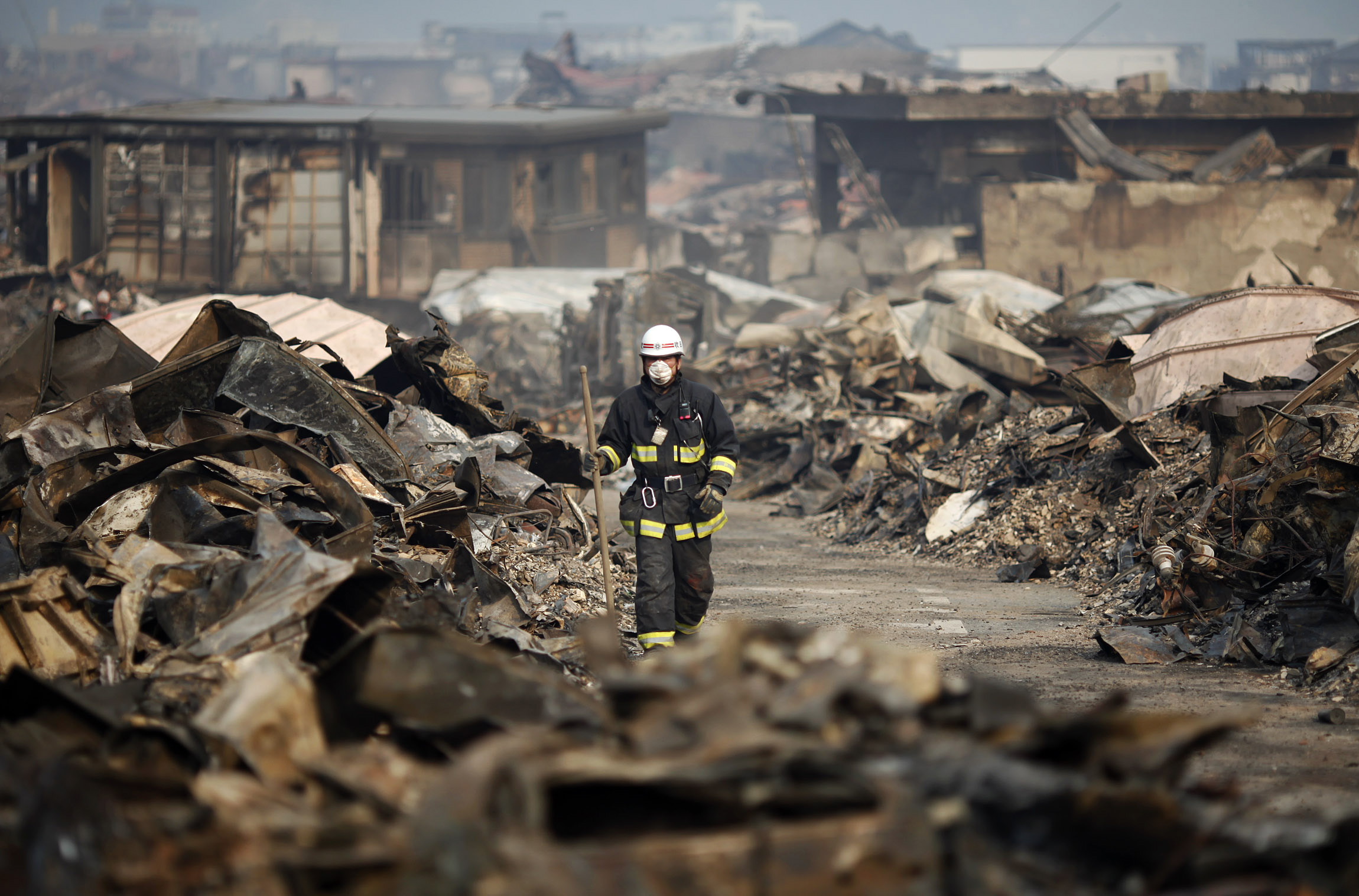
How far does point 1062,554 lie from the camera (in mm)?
7574

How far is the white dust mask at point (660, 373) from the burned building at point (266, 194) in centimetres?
1500

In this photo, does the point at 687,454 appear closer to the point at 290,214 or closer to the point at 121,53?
the point at 290,214

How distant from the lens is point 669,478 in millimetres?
5703

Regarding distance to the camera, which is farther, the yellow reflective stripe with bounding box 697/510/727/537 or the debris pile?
the yellow reflective stripe with bounding box 697/510/727/537

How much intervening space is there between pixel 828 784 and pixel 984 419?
8.35 meters

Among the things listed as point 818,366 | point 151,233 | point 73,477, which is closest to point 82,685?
point 73,477

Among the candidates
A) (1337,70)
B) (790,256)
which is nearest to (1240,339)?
(790,256)

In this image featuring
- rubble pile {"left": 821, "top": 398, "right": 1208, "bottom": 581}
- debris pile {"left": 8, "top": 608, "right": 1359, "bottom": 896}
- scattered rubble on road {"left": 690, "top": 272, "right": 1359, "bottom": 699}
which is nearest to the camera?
debris pile {"left": 8, "top": 608, "right": 1359, "bottom": 896}

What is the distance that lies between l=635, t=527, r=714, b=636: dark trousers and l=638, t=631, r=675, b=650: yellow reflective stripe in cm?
1

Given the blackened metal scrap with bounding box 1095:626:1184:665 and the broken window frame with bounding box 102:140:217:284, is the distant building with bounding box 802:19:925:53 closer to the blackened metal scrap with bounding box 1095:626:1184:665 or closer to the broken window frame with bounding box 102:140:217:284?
the broken window frame with bounding box 102:140:217:284

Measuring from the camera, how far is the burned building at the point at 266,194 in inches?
742

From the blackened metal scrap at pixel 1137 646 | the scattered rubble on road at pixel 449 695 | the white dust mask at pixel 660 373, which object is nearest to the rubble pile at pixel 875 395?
the scattered rubble on road at pixel 449 695

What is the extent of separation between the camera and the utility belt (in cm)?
571

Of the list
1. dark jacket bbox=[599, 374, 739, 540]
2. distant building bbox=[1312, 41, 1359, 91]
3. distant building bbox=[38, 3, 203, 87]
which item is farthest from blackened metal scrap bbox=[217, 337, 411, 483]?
distant building bbox=[38, 3, 203, 87]
